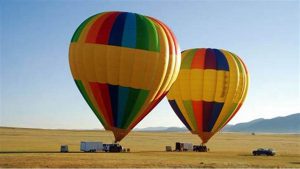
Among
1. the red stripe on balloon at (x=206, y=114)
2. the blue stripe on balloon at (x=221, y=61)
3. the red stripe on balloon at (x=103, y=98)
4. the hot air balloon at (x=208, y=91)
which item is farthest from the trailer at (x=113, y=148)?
the blue stripe on balloon at (x=221, y=61)

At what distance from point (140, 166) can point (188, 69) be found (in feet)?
93.9

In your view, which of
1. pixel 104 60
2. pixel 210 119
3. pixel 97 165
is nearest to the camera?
pixel 97 165

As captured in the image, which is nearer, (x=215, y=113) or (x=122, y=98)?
(x=122, y=98)

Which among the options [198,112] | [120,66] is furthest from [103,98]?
[198,112]

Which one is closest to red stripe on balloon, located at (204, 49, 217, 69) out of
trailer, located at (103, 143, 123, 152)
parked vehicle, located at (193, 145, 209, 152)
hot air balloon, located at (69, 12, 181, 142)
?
parked vehicle, located at (193, 145, 209, 152)

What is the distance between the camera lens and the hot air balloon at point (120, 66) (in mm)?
49156

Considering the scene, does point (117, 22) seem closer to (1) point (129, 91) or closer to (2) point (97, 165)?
(1) point (129, 91)

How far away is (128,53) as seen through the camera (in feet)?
161

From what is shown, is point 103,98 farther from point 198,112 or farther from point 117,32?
point 198,112

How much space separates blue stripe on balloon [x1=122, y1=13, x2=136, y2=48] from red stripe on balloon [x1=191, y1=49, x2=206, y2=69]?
1580 centimetres

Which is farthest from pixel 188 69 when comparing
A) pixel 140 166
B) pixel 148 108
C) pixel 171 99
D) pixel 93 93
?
pixel 140 166

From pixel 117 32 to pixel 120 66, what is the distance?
12.5ft

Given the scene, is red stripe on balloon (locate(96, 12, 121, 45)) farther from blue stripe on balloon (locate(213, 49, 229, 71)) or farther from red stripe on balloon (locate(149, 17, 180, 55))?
blue stripe on balloon (locate(213, 49, 229, 71))

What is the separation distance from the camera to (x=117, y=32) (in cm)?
4978
